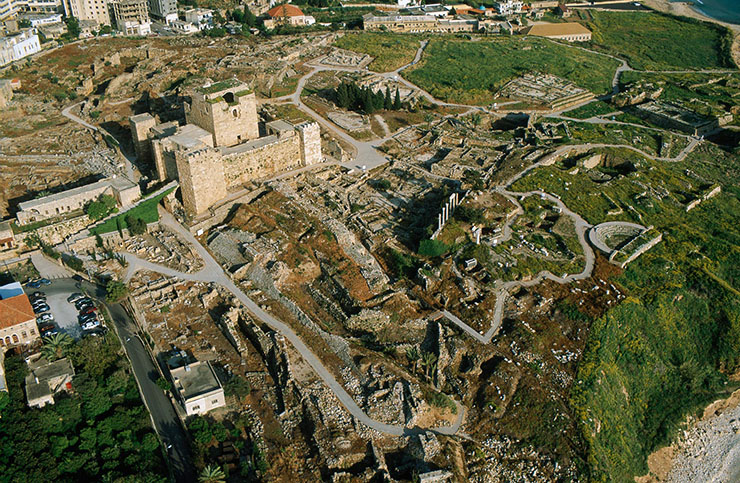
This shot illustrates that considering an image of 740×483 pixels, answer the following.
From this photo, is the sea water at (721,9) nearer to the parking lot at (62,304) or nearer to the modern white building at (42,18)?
the modern white building at (42,18)

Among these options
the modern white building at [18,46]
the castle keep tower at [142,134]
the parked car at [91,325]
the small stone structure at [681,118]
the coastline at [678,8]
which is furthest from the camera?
the coastline at [678,8]

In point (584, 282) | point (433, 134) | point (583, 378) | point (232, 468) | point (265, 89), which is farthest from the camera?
point (265, 89)

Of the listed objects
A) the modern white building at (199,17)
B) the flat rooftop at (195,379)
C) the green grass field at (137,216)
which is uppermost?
the modern white building at (199,17)

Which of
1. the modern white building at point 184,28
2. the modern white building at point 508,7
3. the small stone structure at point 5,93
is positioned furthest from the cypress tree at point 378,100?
the modern white building at point 508,7

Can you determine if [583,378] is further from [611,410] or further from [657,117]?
[657,117]

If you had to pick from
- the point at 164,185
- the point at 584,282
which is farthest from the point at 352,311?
the point at 164,185

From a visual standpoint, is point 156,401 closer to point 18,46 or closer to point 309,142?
point 309,142
